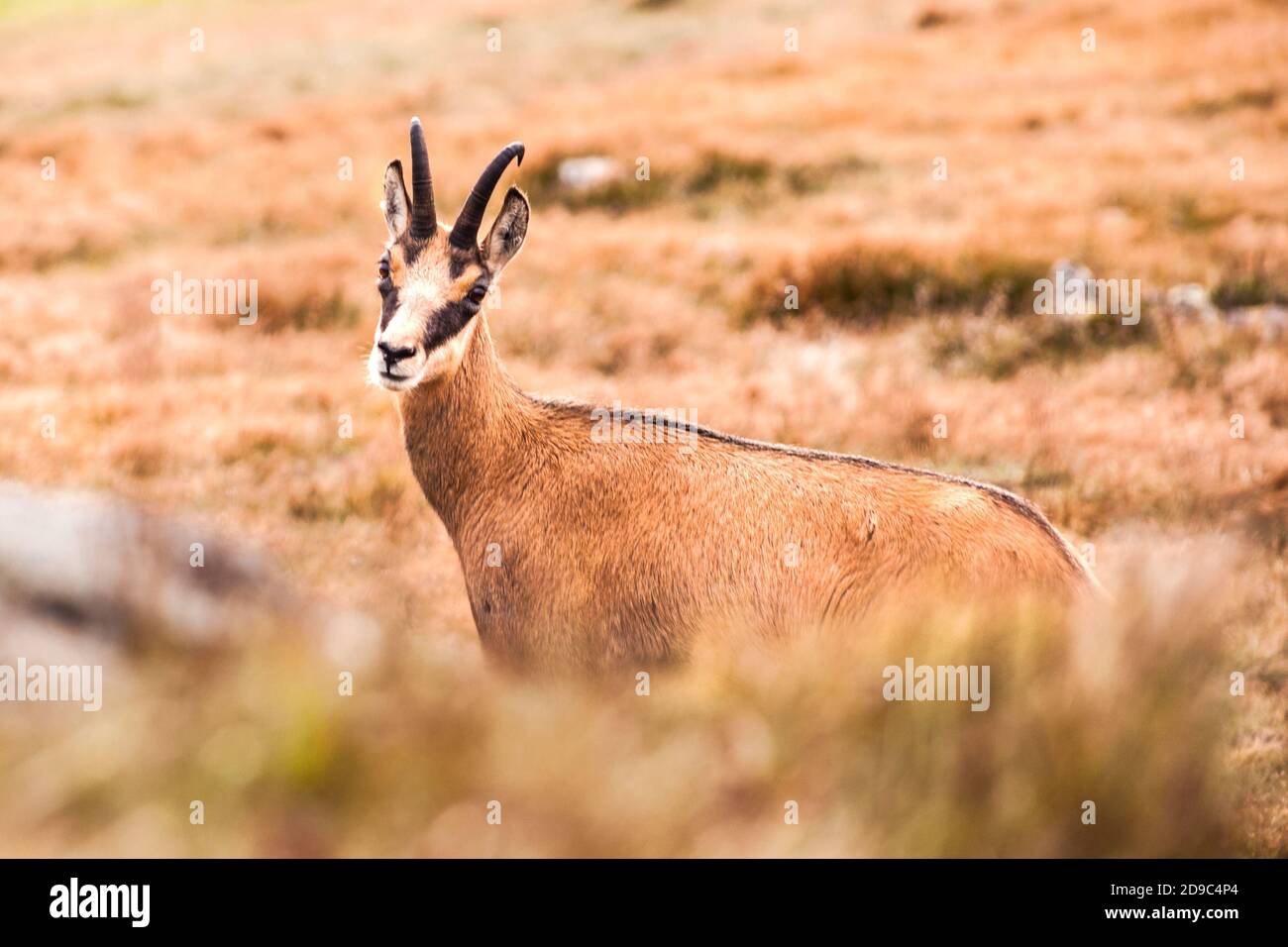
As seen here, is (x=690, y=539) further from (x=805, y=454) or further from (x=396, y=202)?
(x=396, y=202)

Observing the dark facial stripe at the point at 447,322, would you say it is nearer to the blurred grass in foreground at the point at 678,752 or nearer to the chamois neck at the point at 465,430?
the chamois neck at the point at 465,430

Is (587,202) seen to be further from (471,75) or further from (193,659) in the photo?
(193,659)

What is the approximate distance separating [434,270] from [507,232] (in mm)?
573

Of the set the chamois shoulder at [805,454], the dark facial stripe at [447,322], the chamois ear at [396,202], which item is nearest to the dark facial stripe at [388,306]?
the dark facial stripe at [447,322]

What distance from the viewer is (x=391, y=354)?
693 centimetres

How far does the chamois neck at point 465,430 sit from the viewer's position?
25.3 feet

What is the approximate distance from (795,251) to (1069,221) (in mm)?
4618

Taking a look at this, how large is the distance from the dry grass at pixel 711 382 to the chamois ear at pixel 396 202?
7.57 feet

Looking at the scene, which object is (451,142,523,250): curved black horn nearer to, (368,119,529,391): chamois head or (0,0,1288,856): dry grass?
(368,119,529,391): chamois head

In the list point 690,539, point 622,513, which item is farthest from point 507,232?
point 690,539

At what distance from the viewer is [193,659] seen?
10.8ft

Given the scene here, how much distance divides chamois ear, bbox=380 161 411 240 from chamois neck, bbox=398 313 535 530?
811 mm

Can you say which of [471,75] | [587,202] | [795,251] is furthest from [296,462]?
[471,75]

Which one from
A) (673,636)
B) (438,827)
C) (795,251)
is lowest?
(673,636)
